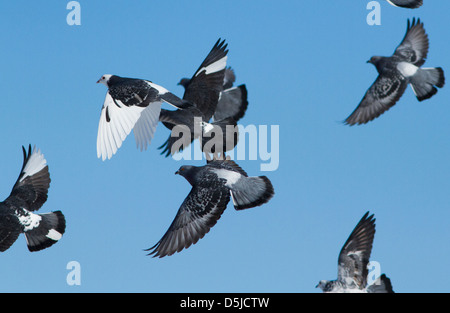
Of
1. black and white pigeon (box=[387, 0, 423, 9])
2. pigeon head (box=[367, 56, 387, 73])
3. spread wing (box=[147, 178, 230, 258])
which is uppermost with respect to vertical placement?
black and white pigeon (box=[387, 0, 423, 9])

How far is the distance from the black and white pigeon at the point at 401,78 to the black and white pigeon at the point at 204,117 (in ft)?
10.1

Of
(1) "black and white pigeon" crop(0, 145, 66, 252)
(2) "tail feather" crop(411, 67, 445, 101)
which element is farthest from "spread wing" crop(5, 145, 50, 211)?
(2) "tail feather" crop(411, 67, 445, 101)

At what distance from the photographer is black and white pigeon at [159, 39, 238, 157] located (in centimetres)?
841

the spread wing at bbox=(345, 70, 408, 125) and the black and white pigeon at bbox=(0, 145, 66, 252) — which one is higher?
the spread wing at bbox=(345, 70, 408, 125)

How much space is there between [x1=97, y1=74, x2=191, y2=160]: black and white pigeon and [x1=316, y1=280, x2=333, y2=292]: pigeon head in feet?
9.46

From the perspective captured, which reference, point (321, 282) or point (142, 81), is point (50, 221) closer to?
point (142, 81)

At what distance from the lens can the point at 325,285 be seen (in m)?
6.95

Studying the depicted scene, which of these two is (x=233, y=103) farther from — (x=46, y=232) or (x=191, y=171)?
(x=46, y=232)

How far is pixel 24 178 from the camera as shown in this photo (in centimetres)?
862

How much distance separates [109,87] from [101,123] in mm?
1024

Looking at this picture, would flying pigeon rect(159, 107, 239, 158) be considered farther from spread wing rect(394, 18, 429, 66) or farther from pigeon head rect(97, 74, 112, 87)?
spread wing rect(394, 18, 429, 66)

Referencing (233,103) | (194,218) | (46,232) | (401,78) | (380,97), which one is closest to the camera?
(194,218)

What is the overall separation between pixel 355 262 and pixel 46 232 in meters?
4.32

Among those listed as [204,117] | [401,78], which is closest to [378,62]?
[401,78]
